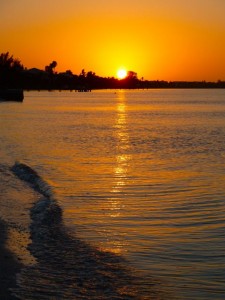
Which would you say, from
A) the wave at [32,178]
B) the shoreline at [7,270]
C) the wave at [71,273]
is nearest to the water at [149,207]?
the wave at [71,273]

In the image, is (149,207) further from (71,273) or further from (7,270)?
(7,270)

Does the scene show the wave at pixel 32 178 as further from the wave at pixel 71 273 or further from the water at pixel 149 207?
the wave at pixel 71 273

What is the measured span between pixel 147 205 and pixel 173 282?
16.6 ft

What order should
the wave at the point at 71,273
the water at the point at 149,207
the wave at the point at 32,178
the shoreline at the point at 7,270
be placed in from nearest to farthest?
Answer: 1. the shoreline at the point at 7,270
2. the wave at the point at 71,273
3. the water at the point at 149,207
4. the wave at the point at 32,178

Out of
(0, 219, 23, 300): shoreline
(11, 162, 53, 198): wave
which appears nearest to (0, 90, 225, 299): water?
(11, 162, 53, 198): wave

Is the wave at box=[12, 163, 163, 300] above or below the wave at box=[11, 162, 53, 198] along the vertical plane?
above

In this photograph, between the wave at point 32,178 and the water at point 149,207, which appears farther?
the wave at point 32,178

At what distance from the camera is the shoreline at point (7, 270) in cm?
710

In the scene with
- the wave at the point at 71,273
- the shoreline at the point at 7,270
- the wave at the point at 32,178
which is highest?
the shoreline at the point at 7,270

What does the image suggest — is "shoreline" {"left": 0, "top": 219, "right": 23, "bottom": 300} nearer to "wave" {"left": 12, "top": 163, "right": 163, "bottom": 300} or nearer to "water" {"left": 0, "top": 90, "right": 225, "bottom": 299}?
"wave" {"left": 12, "top": 163, "right": 163, "bottom": 300}

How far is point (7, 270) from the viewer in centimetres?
789

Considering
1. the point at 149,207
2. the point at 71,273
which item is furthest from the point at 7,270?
the point at 149,207

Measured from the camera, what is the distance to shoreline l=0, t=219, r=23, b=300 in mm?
7096

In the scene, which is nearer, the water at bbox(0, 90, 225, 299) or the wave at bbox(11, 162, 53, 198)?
the water at bbox(0, 90, 225, 299)
